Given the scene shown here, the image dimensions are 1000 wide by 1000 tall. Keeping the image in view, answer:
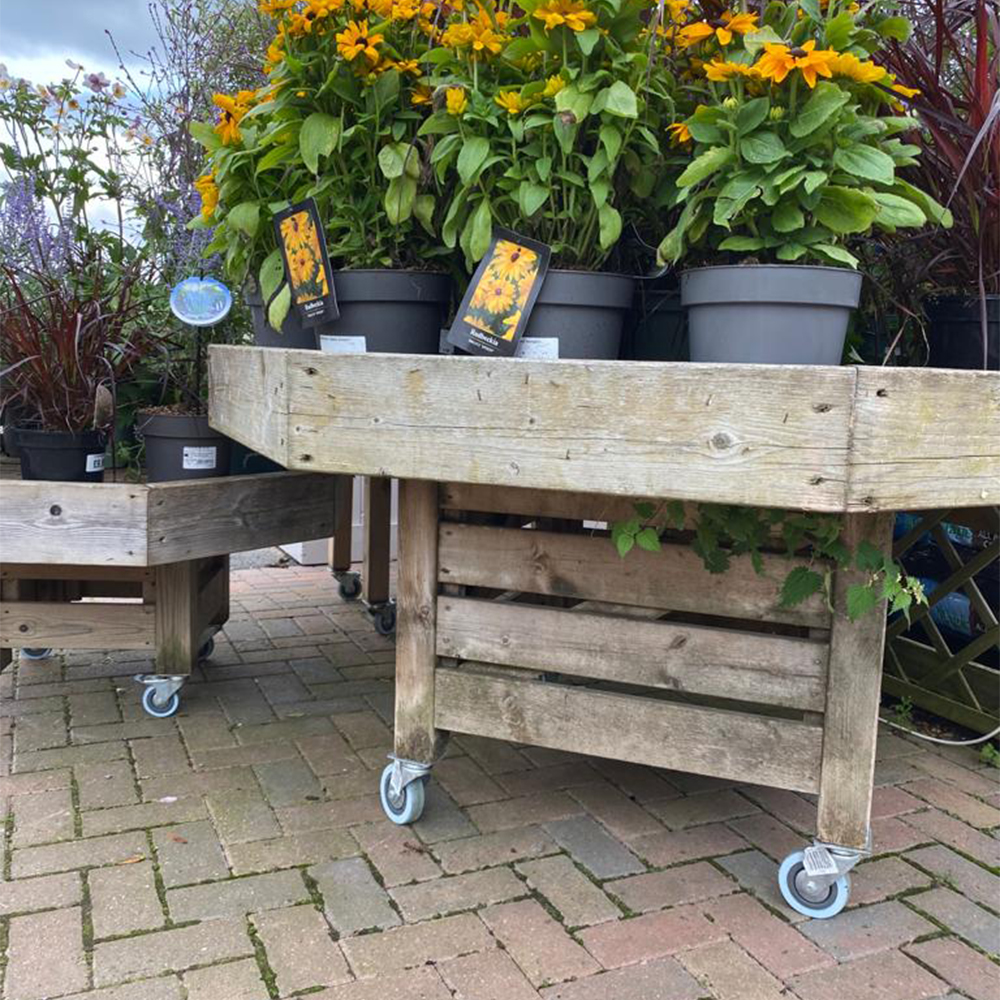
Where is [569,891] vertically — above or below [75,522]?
below

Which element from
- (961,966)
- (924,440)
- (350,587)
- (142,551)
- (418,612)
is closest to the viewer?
(924,440)

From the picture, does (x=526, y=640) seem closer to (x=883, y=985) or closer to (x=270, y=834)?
(x=270, y=834)

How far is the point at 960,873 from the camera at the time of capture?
1.88 meters

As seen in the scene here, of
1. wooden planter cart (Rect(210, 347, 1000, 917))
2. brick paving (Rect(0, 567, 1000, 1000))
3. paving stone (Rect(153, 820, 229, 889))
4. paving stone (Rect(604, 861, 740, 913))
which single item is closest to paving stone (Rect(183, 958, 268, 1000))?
brick paving (Rect(0, 567, 1000, 1000))

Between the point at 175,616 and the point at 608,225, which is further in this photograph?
the point at 175,616

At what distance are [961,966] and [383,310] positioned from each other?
5.05 ft

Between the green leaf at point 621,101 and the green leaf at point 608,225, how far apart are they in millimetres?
158

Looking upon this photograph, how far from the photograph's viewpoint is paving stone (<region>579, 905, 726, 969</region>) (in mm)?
1576

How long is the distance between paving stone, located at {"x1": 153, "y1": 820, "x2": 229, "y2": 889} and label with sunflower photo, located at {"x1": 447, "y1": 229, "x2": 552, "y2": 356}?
1104 millimetres

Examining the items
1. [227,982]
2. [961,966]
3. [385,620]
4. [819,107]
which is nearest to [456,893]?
[227,982]

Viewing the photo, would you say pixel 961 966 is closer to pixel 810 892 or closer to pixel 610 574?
pixel 810 892

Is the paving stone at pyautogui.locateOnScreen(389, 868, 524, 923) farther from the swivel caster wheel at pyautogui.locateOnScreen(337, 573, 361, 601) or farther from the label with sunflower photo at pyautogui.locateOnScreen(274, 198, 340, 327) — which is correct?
the swivel caster wheel at pyautogui.locateOnScreen(337, 573, 361, 601)

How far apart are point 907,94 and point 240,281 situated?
141 centimetres

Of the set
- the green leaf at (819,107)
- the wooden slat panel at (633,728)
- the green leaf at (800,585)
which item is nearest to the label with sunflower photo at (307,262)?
the wooden slat panel at (633,728)
